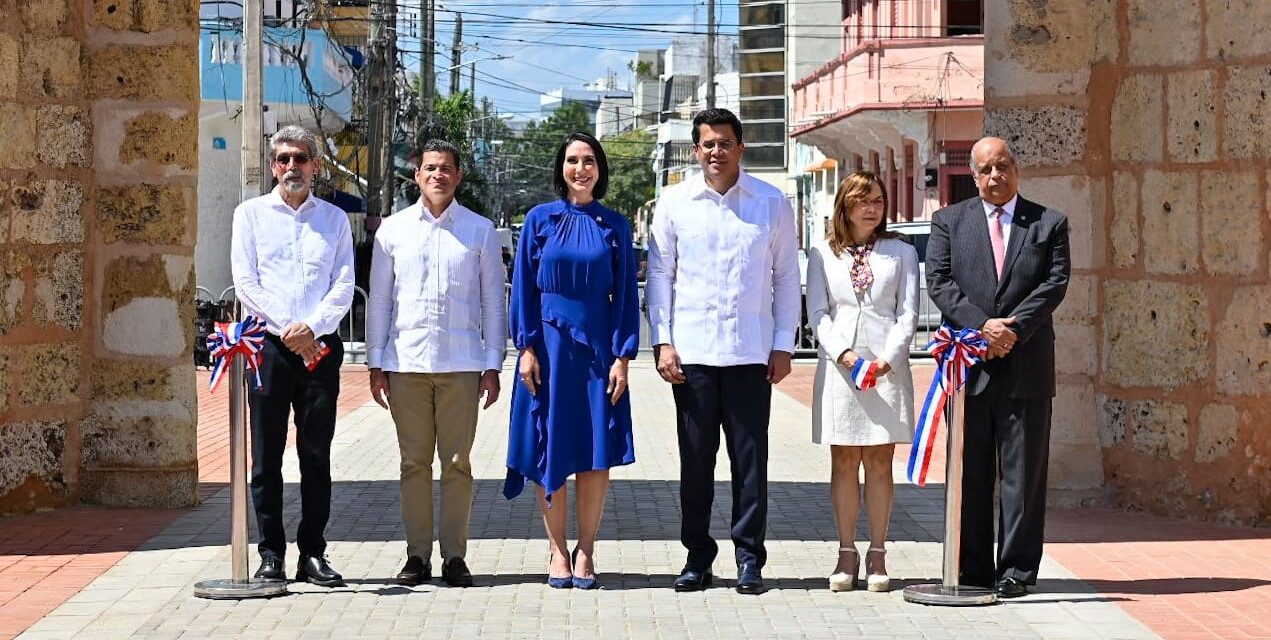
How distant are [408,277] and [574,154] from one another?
35.0 inches

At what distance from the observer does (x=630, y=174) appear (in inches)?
4793

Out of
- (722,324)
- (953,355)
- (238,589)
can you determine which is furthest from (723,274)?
(238,589)

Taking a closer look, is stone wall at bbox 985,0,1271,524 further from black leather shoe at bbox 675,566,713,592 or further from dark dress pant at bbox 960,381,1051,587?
black leather shoe at bbox 675,566,713,592

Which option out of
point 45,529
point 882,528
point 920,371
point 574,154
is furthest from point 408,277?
point 920,371

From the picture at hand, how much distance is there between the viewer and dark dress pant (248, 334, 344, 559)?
7.71m

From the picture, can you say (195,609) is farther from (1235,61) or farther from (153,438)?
(1235,61)

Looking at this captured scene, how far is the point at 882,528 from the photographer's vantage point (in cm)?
778

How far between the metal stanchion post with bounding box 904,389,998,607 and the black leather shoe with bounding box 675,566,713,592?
2.83 feet

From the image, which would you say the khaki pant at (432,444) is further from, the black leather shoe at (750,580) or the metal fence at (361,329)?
the metal fence at (361,329)

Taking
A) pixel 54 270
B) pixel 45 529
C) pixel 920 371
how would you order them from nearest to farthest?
pixel 45 529 → pixel 54 270 → pixel 920 371

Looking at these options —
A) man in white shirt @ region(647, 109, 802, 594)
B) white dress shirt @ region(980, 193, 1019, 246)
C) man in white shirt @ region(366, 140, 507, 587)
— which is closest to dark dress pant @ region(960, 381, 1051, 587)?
white dress shirt @ region(980, 193, 1019, 246)

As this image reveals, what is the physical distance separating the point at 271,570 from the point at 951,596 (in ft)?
9.41

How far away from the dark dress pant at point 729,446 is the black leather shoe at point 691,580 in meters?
0.02

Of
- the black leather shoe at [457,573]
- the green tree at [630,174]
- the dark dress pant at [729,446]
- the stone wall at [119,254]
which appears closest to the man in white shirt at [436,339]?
the black leather shoe at [457,573]
